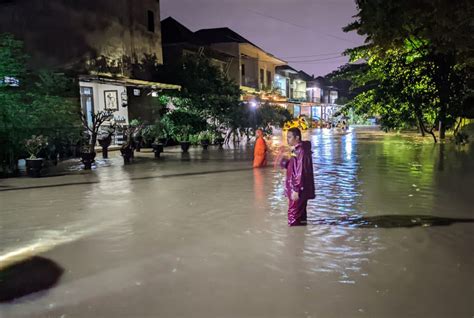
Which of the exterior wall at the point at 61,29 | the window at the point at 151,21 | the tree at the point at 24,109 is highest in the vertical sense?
the window at the point at 151,21

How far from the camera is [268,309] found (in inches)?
154

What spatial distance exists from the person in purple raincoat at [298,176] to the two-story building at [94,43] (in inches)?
534

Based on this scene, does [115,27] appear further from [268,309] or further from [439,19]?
[268,309]

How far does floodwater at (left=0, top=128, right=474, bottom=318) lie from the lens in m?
4.04

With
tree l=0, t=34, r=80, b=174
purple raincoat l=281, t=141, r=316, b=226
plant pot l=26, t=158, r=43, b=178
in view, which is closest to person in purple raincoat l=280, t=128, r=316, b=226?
purple raincoat l=281, t=141, r=316, b=226

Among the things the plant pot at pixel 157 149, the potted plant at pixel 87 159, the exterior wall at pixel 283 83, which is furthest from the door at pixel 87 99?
the exterior wall at pixel 283 83

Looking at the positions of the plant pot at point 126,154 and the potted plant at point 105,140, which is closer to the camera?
the plant pot at point 126,154

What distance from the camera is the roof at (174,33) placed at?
28.0 m

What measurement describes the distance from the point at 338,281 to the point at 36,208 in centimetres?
599

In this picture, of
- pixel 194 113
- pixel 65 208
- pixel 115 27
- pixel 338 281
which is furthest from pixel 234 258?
pixel 115 27

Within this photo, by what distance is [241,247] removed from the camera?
5688 mm

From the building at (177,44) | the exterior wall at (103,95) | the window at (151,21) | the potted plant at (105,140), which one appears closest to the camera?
the potted plant at (105,140)

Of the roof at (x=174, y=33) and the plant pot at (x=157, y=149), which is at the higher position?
the roof at (x=174, y=33)

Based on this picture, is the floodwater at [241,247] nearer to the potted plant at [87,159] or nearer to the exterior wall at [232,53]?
the potted plant at [87,159]
